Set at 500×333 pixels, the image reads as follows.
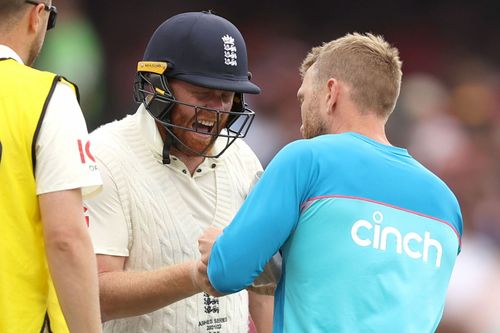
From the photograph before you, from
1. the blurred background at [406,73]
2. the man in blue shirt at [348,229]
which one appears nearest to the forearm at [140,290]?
the man in blue shirt at [348,229]

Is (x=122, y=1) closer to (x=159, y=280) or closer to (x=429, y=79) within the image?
(x=429, y=79)

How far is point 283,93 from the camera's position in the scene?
10078 mm

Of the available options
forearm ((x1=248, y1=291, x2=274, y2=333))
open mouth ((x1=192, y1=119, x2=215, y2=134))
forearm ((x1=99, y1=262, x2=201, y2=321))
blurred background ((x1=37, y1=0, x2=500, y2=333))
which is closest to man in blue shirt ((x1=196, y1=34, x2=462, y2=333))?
forearm ((x1=99, y1=262, x2=201, y2=321))

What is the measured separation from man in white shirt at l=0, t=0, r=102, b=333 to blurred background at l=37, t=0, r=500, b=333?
5.38m

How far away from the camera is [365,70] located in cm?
342

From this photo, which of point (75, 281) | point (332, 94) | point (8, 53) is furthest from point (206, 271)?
point (8, 53)

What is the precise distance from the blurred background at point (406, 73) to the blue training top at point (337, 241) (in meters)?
4.95

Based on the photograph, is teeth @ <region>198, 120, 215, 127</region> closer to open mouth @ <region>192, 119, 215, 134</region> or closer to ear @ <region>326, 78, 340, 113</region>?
open mouth @ <region>192, 119, 215, 134</region>

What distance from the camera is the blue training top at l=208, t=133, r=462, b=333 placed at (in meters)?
3.19

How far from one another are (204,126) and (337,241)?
1027mm

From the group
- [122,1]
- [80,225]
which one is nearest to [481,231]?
[122,1]

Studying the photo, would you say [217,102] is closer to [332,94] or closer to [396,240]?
[332,94]

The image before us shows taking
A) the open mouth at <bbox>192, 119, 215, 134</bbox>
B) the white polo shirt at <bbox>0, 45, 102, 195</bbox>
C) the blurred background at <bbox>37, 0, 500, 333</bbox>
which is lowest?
the blurred background at <bbox>37, 0, 500, 333</bbox>

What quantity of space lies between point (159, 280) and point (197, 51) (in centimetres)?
93
